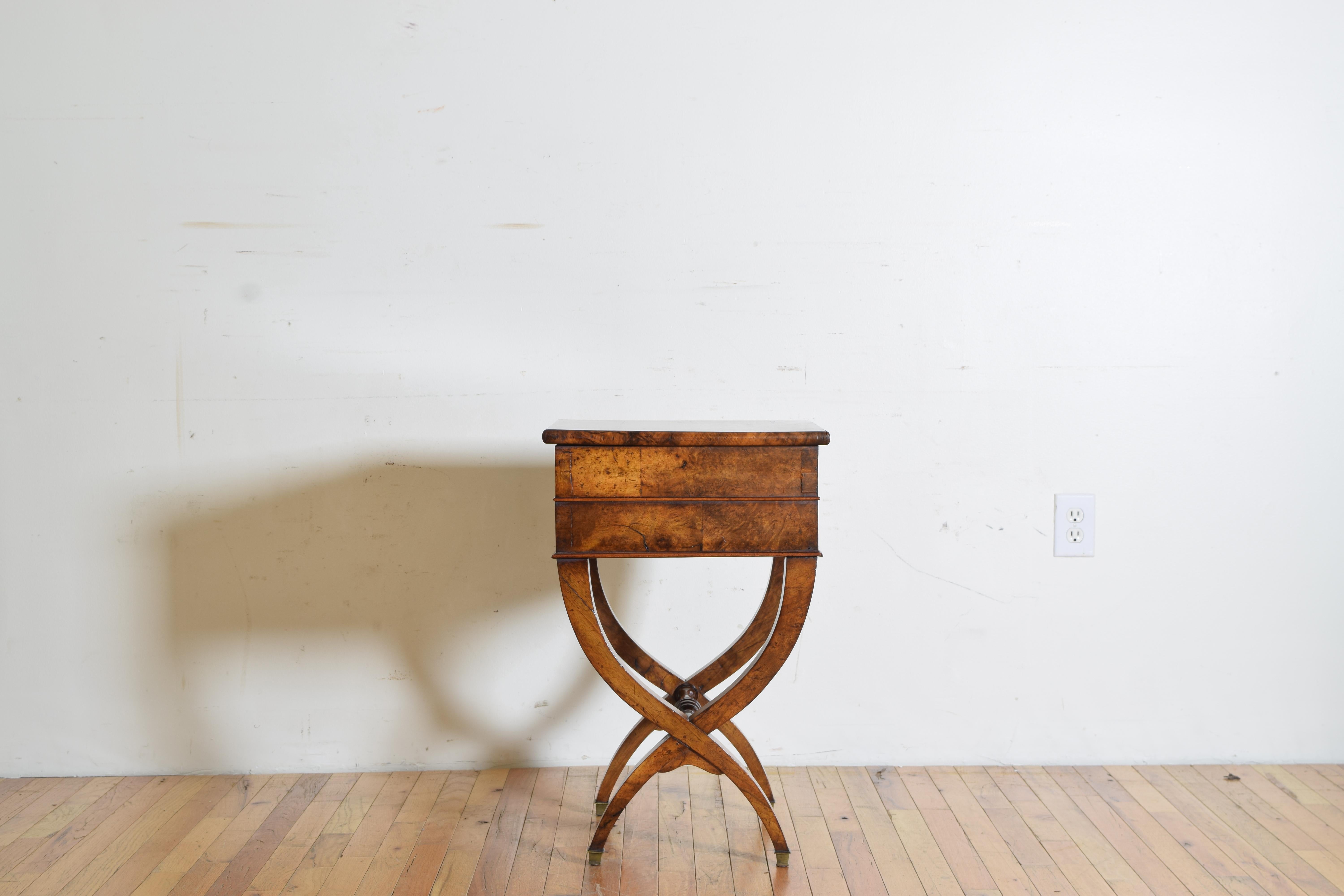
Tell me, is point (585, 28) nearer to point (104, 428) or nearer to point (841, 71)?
point (841, 71)

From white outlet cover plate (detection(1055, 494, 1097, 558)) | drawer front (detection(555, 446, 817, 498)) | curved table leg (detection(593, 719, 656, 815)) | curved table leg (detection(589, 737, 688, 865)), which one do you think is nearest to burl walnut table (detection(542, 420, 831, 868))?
drawer front (detection(555, 446, 817, 498))

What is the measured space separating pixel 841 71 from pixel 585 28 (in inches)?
20.3

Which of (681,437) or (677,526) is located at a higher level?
(681,437)

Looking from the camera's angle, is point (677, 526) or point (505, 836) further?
point (505, 836)

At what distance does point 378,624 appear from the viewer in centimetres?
192

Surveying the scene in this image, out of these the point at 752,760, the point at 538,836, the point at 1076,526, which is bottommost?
the point at 538,836

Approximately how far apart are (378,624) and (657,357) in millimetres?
793

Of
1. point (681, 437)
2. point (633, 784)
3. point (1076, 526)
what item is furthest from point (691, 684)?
point (1076, 526)

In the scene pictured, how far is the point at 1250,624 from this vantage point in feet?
6.39

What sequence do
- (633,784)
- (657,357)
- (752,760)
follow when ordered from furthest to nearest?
(657,357)
(752,760)
(633,784)

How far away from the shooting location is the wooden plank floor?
1462 millimetres

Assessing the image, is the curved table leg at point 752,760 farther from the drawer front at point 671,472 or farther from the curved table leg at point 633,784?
the drawer front at point 671,472

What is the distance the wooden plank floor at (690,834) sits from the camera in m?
1.46

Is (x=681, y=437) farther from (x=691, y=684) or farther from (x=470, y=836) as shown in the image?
(x=470, y=836)
